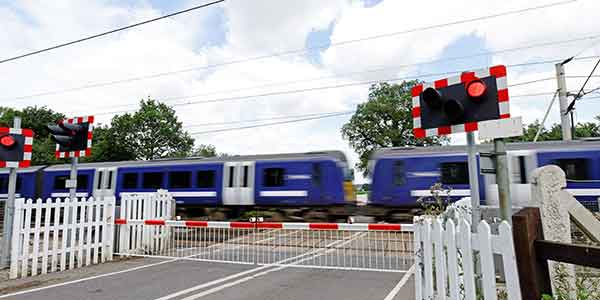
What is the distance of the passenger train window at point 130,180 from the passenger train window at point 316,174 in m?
8.42

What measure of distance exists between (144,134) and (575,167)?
33148 millimetres

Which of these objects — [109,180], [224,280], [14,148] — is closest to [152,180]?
[109,180]

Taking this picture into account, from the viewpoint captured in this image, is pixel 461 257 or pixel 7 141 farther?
pixel 7 141

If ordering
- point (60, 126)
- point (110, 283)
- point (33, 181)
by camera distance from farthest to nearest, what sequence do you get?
point (33, 181)
point (60, 126)
point (110, 283)

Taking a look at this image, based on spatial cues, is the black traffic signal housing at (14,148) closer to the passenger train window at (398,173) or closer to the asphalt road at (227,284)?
the asphalt road at (227,284)

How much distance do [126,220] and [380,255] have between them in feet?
17.6

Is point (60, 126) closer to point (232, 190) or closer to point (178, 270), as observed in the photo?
point (178, 270)

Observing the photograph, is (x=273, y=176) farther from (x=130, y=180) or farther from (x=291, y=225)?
(x=130, y=180)

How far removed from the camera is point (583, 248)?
1.59 meters

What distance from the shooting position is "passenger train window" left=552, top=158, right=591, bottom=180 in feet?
32.9

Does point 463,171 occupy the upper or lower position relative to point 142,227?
upper

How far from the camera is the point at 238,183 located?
44.4 ft

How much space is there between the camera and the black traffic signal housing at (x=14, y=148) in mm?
6254

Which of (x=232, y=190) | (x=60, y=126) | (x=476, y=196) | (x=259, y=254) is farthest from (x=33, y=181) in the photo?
(x=476, y=196)
